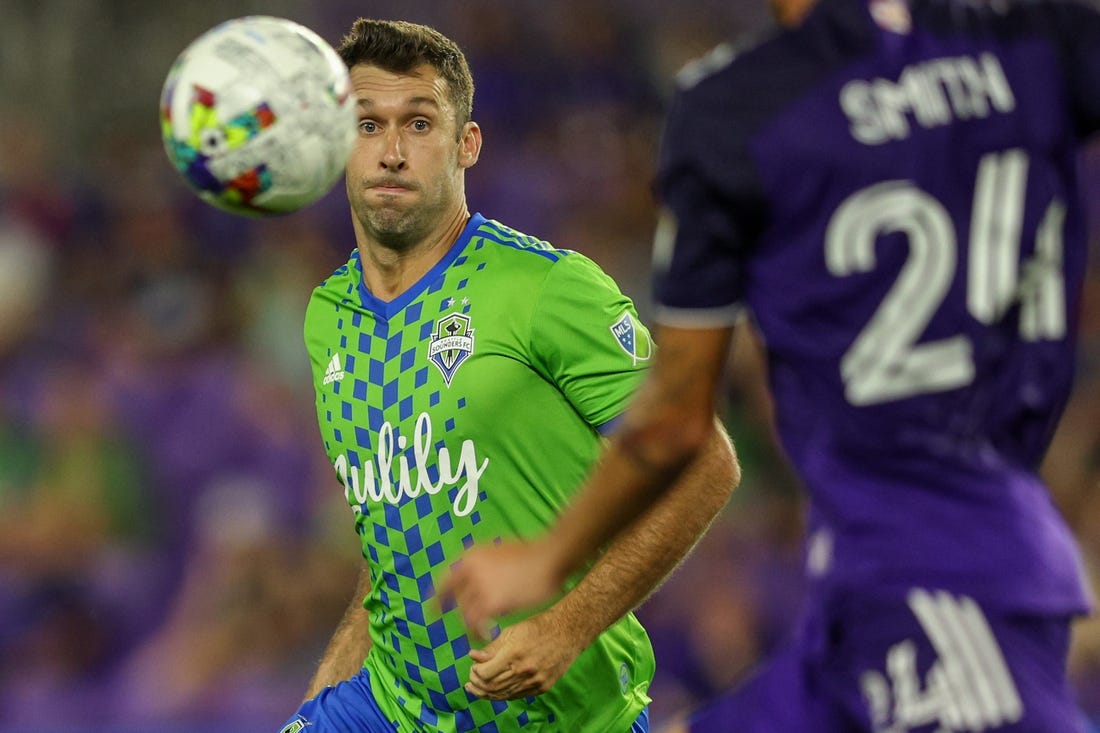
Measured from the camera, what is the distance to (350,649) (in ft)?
15.9

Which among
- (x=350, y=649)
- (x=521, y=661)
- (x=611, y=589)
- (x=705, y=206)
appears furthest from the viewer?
(x=350, y=649)

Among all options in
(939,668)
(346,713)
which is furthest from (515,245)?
(939,668)

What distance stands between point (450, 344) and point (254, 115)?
943mm

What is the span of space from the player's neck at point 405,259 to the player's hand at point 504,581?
1.61 meters

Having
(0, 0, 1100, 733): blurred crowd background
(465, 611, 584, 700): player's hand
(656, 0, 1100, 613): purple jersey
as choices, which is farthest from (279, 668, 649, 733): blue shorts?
(0, 0, 1100, 733): blurred crowd background

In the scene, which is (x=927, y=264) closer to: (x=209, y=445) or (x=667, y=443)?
(x=667, y=443)

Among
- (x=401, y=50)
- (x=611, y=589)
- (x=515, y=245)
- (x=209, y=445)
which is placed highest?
(x=401, y=50)

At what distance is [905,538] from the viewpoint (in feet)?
9.51

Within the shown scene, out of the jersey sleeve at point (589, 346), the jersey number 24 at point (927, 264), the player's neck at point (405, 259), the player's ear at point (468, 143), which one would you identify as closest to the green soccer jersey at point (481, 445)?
the jersey sleeve at point (589, 346)

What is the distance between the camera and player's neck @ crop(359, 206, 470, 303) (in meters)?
4.67

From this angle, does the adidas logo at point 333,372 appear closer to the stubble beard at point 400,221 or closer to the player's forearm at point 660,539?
the stubble beard at point 400,221

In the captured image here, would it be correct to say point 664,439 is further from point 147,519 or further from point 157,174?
point 157,174

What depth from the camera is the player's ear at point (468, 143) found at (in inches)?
193

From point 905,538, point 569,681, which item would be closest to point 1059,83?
point 905,538
